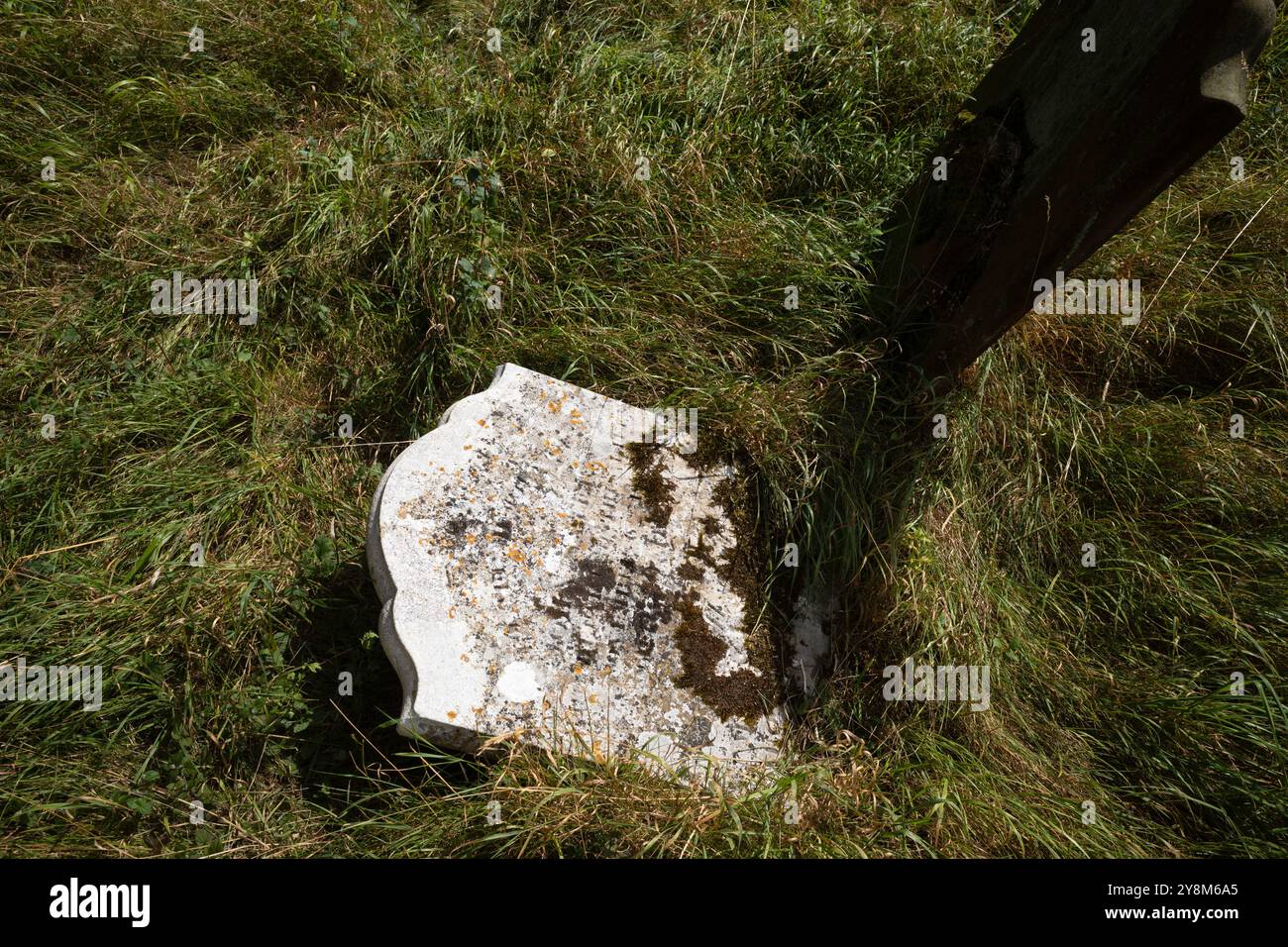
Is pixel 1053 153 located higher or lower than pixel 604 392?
higher

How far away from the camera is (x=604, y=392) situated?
128 inches

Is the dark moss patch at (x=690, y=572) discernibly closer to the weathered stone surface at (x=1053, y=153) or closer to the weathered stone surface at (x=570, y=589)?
the weathered stone surface at (x=570, y=589)

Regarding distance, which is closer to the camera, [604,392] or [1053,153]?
Result: [1053,153]

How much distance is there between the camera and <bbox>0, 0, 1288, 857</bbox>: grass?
2.60 metres

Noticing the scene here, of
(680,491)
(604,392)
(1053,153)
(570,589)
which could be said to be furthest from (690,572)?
(1053,153)

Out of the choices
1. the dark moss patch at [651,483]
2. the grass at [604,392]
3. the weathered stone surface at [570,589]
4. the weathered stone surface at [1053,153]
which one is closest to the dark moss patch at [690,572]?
the weathered stone surface at [570,589]

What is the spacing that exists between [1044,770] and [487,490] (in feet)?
7.22

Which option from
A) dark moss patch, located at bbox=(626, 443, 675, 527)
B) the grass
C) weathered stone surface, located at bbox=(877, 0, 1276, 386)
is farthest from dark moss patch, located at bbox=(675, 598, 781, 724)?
weathered stone surface, located at bbox=(877, 0, 1276, 386)

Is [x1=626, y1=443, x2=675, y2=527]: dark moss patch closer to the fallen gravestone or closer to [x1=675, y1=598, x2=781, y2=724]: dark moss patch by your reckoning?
the fallen gravestone

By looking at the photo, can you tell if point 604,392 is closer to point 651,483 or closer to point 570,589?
point 651,483

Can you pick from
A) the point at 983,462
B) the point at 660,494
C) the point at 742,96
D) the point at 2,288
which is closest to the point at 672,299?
the point at 660,494

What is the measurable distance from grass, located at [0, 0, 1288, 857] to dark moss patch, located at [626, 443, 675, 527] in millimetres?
331

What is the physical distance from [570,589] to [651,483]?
537 millimetres

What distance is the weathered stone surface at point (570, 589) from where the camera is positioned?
237 cm
